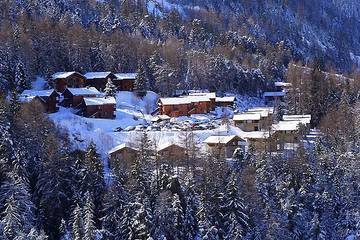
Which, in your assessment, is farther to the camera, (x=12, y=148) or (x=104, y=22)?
(x=104, y=22)

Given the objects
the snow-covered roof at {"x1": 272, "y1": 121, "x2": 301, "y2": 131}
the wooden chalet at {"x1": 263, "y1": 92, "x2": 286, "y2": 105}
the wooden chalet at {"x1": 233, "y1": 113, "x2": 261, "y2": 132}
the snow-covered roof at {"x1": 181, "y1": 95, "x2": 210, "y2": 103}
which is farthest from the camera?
the wooden chalet at {"x1": 263, "y1": 92, "x2": 286, "y2": 105}

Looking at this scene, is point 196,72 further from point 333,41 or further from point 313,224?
point 333,41

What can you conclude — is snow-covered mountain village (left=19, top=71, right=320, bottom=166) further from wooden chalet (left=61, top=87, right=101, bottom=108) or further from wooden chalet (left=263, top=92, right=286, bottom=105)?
wooden chalet (left=263, top=92, right=286, bottom=105)

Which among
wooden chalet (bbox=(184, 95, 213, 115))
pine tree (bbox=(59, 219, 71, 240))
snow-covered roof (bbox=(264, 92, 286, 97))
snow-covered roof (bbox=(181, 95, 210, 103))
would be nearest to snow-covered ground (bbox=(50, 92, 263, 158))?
wooden chalet (bbox=(184, 95, 213, 115))

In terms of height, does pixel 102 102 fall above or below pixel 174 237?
above

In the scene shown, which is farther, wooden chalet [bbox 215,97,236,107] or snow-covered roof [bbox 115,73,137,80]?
wooden chalet [bbox 215,97,236,107]

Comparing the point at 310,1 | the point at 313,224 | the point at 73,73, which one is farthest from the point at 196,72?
the point at 310,1

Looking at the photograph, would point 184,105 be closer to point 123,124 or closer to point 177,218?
point 123,124
